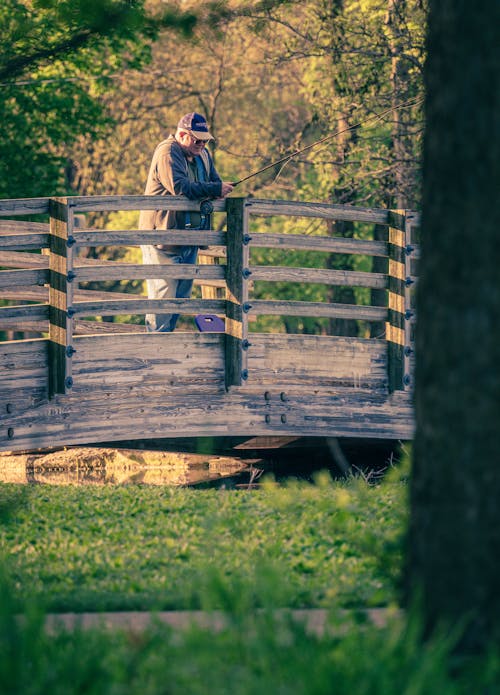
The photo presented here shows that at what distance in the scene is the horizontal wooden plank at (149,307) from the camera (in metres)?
11.3

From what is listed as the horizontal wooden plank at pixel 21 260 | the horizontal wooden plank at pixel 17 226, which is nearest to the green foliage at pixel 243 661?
the horizontal wooden plank at pixel 17 226

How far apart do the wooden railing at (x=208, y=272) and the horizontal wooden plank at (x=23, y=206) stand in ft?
0.04

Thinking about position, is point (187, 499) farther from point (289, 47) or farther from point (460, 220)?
point (289, 47)

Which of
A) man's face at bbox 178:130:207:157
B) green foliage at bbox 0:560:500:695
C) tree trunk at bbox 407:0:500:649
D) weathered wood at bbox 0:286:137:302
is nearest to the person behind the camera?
green foliage at bbox 0:560:500:695

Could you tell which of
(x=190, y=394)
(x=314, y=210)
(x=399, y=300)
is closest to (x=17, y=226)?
(x=190, y=394)

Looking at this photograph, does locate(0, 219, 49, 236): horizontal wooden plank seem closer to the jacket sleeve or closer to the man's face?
the jacket sleeve

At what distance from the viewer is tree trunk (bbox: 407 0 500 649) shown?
432 cm

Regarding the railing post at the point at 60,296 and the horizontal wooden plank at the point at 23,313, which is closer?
the horizontal wooden plank at the point at 23,313

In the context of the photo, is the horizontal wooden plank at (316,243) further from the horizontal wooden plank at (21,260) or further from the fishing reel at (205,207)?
the horizontal wooden plank at (21,260)

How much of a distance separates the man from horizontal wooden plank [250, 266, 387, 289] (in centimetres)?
68

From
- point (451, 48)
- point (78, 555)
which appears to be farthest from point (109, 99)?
point (451, 48)

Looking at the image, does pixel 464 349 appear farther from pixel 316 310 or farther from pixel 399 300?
pixel 399 300

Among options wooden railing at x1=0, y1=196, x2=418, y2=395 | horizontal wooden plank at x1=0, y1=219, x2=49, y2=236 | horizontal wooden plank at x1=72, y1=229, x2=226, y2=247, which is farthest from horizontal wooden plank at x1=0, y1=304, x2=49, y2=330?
horizontal wooden plank at x1=0, y1=219, x2=49, y2=236

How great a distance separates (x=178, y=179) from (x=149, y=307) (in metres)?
1.18
